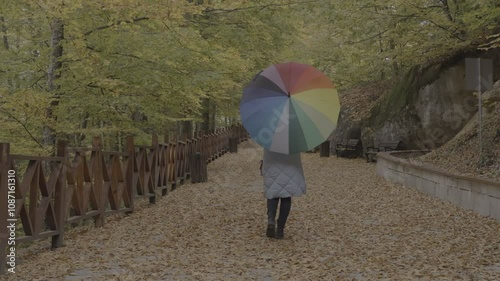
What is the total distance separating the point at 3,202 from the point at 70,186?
1.96 m

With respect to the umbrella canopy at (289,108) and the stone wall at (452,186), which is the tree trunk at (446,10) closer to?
the stone wall at (452,186)

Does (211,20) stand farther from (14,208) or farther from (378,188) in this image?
(14,208)

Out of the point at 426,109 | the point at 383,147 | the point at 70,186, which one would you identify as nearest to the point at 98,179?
the point at 70,186

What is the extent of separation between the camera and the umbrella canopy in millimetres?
6887

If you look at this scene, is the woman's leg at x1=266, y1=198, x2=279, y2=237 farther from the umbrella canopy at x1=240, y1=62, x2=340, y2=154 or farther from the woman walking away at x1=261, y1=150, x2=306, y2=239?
the umbrella canopy at x1=240, y1=62, x2=340, y2=154

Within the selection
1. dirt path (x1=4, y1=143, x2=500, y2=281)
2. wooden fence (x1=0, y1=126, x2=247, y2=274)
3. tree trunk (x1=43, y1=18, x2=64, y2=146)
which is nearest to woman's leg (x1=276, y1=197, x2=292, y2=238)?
dirt path (x1=4, y1=143, x2=500, y2=281)

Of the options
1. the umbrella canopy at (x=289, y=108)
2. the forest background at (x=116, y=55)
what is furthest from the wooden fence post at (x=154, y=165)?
the umbrella canopy at (x=289, y=108)

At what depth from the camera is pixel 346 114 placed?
2734 centimetres

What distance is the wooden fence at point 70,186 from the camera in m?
5.70

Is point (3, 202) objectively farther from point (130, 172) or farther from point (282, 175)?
point (130, 172)

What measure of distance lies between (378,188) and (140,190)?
6.30 meters

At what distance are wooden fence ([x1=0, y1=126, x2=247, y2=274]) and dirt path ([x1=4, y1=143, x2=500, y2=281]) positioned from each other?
32cm

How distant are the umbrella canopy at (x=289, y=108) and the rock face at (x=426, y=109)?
37.6 feet

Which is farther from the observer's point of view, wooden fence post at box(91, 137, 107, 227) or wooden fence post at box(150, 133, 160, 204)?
wooden fence post at box(150, 133, 160, 204)
